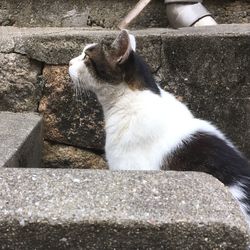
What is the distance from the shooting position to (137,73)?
2.61 metres

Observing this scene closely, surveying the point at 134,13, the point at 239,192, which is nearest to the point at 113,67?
the point at 239,192

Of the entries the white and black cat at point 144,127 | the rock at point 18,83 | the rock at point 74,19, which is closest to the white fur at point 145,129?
the white and black cat at point 144,127

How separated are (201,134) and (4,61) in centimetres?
134

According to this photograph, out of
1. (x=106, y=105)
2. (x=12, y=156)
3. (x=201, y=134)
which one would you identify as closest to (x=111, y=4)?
(x=106, y=105)

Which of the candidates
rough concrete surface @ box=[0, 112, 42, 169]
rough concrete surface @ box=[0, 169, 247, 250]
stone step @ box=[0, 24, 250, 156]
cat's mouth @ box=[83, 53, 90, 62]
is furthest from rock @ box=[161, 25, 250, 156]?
rough concrete surface @ box=[0, 169, 247, 250]

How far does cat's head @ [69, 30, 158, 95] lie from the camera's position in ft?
8.34

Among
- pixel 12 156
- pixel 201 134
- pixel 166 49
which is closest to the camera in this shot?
pixel 12 156

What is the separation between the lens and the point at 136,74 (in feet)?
8.56

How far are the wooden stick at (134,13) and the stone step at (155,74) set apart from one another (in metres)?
0.45

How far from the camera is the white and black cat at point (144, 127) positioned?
236 cm

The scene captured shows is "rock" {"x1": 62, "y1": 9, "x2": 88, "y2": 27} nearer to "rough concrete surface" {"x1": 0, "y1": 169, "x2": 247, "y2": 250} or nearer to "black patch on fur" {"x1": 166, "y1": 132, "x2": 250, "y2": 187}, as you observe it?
"black patch on fur" {"x1": 166, "y1": 132, "x2": 250, "y2": 187}

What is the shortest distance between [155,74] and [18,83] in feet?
2.73

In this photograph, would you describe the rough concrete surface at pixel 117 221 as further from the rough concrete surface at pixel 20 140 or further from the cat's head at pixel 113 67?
the cat's head at pixel 113 67

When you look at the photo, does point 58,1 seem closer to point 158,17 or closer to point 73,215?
point 158,17
